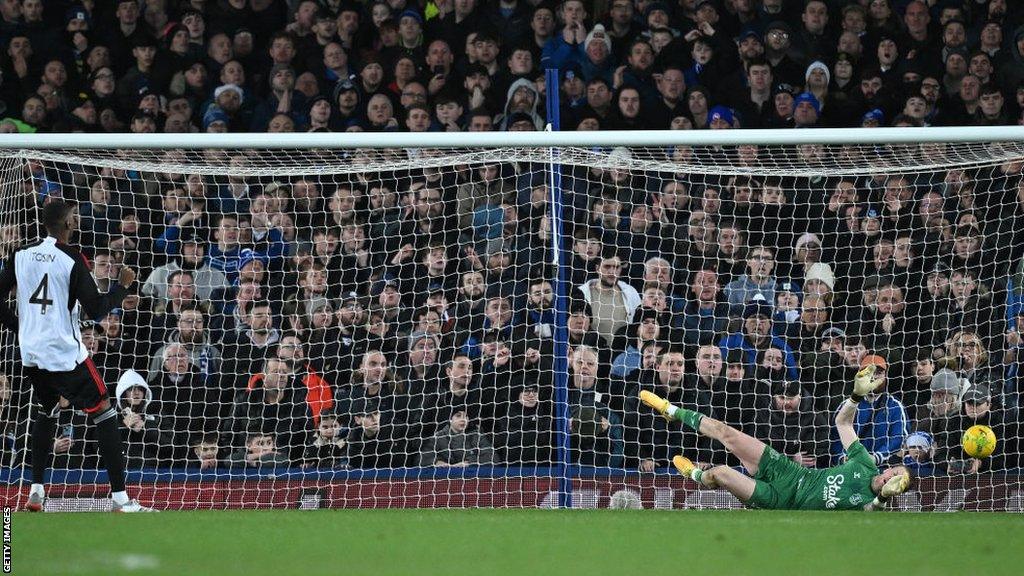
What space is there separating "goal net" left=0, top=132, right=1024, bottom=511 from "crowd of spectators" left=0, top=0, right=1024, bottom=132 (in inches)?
21.9

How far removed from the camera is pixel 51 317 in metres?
6.43

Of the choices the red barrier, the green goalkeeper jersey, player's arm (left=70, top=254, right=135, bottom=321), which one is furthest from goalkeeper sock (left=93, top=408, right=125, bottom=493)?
the green goalkeeper jersey

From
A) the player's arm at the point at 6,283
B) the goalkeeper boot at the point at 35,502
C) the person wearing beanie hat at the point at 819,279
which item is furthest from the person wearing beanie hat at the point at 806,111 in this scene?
the goalkeeper boot at the point at 35,502

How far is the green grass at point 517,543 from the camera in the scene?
5305mm

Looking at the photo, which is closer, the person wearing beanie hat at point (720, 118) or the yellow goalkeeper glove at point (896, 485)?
the yellow goalkeeper glove at point (896, 485)

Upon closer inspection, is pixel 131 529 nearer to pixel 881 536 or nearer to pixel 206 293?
pixel 206 293

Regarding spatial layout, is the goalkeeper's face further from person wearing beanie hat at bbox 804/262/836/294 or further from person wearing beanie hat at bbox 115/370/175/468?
person wearing beanie hat at bbox 115/370/175/468

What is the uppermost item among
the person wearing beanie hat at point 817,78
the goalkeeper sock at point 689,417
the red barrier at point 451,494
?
the person wearing beanie hat at point 817,78

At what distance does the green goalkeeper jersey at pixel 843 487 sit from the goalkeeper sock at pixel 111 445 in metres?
3.72

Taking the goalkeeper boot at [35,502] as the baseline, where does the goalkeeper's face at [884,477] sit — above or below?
above

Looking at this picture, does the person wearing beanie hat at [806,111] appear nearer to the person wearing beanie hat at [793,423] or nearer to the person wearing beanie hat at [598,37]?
the person wearing beanie hat at [598,37]

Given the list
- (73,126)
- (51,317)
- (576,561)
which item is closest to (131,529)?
(51,317)

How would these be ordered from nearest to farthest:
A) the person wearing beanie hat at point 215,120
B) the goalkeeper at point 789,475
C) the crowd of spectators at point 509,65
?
1. the goalkeeper at point 789,475
2. the crowd of spectators at point 509,65
3. the person wearing beanie hat at point 215,120

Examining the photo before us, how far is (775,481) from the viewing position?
744cm
